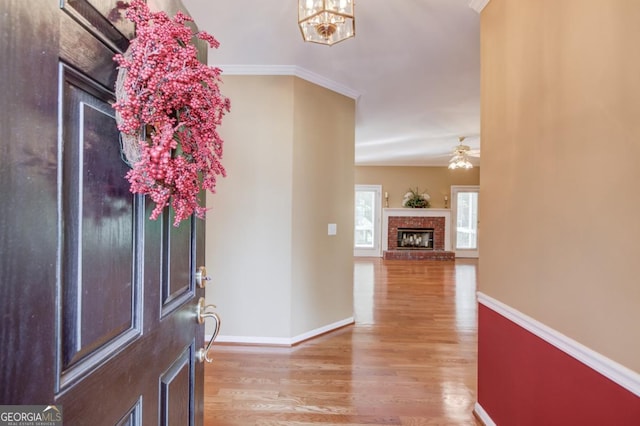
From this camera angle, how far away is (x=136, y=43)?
2.33 feet

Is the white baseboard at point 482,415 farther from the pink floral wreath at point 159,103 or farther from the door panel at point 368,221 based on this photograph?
the door panel at point 368,221

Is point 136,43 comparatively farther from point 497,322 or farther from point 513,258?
point 497,322

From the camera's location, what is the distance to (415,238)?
8922 millimetres

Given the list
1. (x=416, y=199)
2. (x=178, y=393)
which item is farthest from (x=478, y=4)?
(x=416, y=199)

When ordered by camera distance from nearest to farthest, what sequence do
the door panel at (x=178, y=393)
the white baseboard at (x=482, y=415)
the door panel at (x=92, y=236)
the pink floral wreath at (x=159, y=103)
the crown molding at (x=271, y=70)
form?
1. the door panel at (x=92, y=236)
2. the pink floral wreath at (x=159, y=103)
3. the door panel at (x=178, y=393)
4. the white baseboard at (x=482, y=415)
5. the crown molding at (x=271, y=70)

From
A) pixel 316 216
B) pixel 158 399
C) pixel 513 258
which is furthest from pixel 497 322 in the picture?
pixel 316 216

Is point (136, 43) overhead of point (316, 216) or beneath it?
overhead

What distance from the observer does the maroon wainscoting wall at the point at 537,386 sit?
108 centimetres

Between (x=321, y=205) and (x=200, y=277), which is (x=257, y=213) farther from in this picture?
(x=200, y=277)

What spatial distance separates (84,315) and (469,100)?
14.0 feet

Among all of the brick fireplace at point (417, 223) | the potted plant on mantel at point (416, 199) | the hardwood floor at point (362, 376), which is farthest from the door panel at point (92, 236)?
the potted plant on mantel at point (416, 199)

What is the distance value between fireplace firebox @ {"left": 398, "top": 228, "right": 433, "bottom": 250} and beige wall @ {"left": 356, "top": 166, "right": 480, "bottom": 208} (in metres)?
0.76
